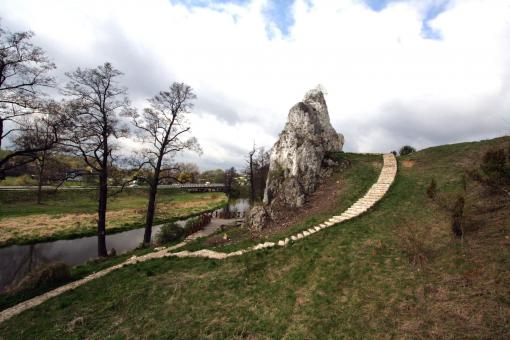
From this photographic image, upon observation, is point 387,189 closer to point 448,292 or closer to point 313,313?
point 448,292

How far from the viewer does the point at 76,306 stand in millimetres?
11875

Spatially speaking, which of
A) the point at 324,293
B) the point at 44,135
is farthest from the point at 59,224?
the point at 324,293

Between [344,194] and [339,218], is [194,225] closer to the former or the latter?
[344,194]

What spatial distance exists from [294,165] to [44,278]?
20.4m

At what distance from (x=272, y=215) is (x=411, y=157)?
1705 centimetres

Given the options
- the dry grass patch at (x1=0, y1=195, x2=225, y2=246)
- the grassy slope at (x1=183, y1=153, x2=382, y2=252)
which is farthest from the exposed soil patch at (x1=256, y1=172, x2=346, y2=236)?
the dry grass patch at (x1=0, y1=195, x2=225, y2=246)

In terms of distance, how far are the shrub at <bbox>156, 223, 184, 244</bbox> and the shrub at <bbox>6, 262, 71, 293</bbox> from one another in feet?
27.4

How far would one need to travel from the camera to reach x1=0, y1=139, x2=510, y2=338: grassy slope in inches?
314

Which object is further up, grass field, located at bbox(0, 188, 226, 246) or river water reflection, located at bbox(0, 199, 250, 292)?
grass field, located at bbox(0, 188, 226, 246)

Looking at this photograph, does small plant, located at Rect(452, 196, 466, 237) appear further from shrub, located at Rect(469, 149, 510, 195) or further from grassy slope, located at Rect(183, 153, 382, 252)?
grassy slope, located at Rect(183, 153, 382, 252)

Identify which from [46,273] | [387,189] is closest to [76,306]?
[46,273]

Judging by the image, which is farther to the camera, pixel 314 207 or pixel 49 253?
pixel 49 253

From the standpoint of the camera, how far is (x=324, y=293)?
33.9 ft

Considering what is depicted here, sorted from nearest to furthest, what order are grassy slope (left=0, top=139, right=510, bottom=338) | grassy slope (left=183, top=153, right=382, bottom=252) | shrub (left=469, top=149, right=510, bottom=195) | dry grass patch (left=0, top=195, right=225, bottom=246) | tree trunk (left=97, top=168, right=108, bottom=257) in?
grassy slope (left=0, top=139, right=510, bottom=338) < shrub (left=469, top=149, right=510, bottom=195) < grassy slope (left=183, top=153, right=382, bottom=252) < tree trunk (left=97, top=168, right=108, bottom=257) < dry grass patch (left=0, top=195, right=225, bottom=246)
